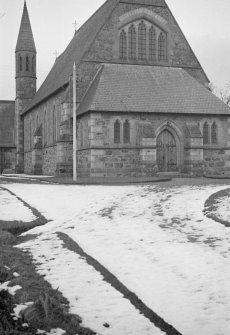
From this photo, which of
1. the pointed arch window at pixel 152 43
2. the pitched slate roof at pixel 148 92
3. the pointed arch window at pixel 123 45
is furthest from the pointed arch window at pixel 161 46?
the pointed arch window at pixel 123 45

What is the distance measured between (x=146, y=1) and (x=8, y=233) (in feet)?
83.5

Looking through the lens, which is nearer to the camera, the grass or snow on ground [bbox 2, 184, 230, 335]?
the grass

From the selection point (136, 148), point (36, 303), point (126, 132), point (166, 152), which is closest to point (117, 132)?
point (126, 132)

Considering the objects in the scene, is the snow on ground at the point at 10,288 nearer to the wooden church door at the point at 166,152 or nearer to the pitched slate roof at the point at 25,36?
the wooden church door at the point at 166,152

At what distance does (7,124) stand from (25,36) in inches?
420

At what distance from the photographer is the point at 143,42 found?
32.3 meters

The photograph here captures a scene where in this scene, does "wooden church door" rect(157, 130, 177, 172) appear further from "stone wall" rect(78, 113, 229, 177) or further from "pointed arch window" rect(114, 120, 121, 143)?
"pointed arch window" rect(114, 120, 121, 143)

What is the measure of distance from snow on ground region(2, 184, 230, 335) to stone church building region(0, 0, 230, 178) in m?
14.0

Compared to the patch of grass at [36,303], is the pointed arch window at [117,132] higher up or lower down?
higher up

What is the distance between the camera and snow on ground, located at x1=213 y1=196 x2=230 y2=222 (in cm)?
1120

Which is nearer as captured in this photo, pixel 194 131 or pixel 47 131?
pixel 194 131

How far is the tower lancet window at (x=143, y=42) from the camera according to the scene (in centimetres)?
3183

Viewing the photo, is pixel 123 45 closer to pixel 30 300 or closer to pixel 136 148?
pixel 136 148

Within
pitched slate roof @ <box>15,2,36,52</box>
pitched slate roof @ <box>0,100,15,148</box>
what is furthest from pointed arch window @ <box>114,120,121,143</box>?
pitched slate roof @ <box>0,100,15,148</box>
